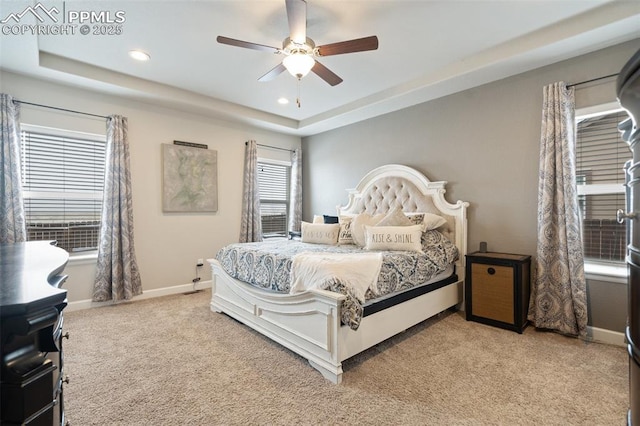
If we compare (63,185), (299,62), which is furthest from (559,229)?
(63,185)

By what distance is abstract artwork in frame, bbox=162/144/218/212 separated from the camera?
13.7ft

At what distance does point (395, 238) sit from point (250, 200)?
2.67 meters

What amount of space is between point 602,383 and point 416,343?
3.99ft

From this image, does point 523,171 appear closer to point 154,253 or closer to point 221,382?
point 221,382

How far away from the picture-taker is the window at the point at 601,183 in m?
2.66

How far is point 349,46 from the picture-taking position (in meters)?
2.23

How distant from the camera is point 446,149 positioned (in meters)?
3.75

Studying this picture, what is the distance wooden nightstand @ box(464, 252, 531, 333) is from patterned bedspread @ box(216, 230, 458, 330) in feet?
1.07

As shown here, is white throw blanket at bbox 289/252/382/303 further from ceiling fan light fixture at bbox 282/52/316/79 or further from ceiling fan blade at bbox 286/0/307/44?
ceiling fan blade at bbox 286/0/307/44

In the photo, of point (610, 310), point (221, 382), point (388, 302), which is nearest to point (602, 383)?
point (610, 310)

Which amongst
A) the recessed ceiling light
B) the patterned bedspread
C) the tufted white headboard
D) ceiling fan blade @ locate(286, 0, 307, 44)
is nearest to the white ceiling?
the recessed ceiling light

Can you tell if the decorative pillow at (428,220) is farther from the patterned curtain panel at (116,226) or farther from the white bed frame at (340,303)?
the patterned curtain panel at (116,226)

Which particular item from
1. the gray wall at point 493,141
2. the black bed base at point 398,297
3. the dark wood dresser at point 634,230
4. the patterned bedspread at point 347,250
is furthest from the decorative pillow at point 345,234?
the dark wood dresser at point 634,230

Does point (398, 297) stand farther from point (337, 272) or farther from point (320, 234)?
point (320, 234)
